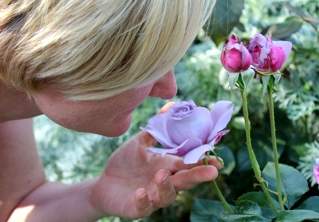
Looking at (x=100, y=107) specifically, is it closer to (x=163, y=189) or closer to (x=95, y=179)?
(x=163, y=189)

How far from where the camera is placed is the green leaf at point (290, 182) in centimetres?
100

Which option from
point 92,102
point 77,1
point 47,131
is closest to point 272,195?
point 92,102

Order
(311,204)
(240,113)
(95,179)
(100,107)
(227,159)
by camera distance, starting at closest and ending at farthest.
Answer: (100,107), (311,204), (95,179), (227,159), (240,113)

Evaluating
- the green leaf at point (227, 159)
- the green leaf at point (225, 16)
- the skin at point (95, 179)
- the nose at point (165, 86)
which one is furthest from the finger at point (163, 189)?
the green leaf at point (227, 159)

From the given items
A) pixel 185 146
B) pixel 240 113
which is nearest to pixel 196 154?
pixel 185 146

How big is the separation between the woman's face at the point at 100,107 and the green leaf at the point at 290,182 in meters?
0.21

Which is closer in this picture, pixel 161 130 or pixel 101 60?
pixel 101 60

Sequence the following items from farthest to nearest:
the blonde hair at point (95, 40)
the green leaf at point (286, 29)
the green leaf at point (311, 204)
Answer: the green leaf at point (286, 29) → the green leaf at point (311, 204) → the blonde hair at point (95, 40)

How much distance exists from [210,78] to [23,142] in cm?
46

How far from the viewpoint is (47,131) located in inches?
68.1

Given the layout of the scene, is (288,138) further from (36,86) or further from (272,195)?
(36,86)

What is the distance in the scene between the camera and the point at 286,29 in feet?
4.45

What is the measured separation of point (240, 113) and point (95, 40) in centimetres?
84

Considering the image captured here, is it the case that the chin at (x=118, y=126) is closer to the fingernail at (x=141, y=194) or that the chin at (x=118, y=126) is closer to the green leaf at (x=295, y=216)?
the fingernail at (x=141, y=194)
